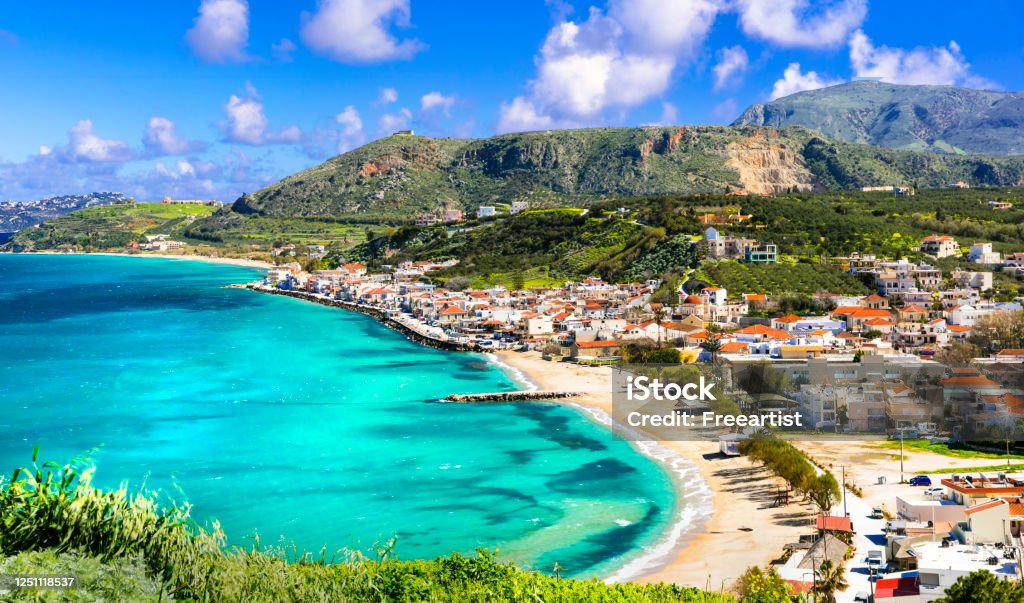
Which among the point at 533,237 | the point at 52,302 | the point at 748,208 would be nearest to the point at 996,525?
the point at 748,208

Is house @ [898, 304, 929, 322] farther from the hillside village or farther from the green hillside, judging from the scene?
the green hillside

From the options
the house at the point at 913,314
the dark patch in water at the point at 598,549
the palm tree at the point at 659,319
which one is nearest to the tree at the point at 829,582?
the dark patch in water at the point at 598,549

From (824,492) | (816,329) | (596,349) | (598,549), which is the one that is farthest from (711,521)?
(816,329)

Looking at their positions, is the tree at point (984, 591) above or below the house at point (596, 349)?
below

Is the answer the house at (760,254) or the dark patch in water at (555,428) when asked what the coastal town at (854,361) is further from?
the dark patch in water at (555,428)

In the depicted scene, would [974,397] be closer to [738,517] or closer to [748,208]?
[738,517]

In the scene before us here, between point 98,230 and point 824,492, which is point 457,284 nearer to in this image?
point 824,492
